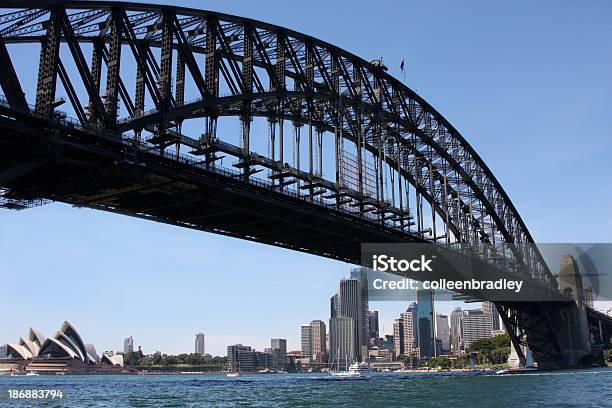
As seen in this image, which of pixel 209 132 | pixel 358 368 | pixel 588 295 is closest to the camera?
pixel 209 132

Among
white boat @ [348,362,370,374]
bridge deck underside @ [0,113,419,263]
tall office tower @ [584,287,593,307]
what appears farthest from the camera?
white boat @ [348,362,370,374]

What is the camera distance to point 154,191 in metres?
50.9

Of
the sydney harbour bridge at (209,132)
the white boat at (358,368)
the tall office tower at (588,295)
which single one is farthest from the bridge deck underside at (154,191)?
the white boat at (358,368)

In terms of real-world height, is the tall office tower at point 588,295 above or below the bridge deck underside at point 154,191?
below

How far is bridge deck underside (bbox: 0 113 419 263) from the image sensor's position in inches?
1633

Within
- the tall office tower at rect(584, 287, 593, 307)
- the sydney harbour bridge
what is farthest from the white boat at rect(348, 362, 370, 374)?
the sydney harbour bridge

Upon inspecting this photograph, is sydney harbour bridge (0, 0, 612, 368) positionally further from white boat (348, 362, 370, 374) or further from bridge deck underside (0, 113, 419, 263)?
white boat (348, 362, 370, 374)

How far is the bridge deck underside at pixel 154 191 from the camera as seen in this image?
41469 mm

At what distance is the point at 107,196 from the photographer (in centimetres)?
5050

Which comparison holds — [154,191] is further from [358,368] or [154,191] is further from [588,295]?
[358,368]

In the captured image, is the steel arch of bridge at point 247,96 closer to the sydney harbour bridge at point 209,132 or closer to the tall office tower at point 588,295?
the sydney harbour bridge at point 209,132

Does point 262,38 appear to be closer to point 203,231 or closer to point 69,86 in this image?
point 203,231

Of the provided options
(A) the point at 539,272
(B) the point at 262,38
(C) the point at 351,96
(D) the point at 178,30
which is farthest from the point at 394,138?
(A) the point at 539,272

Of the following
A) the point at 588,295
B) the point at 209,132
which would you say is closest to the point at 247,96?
the point at 209,132
